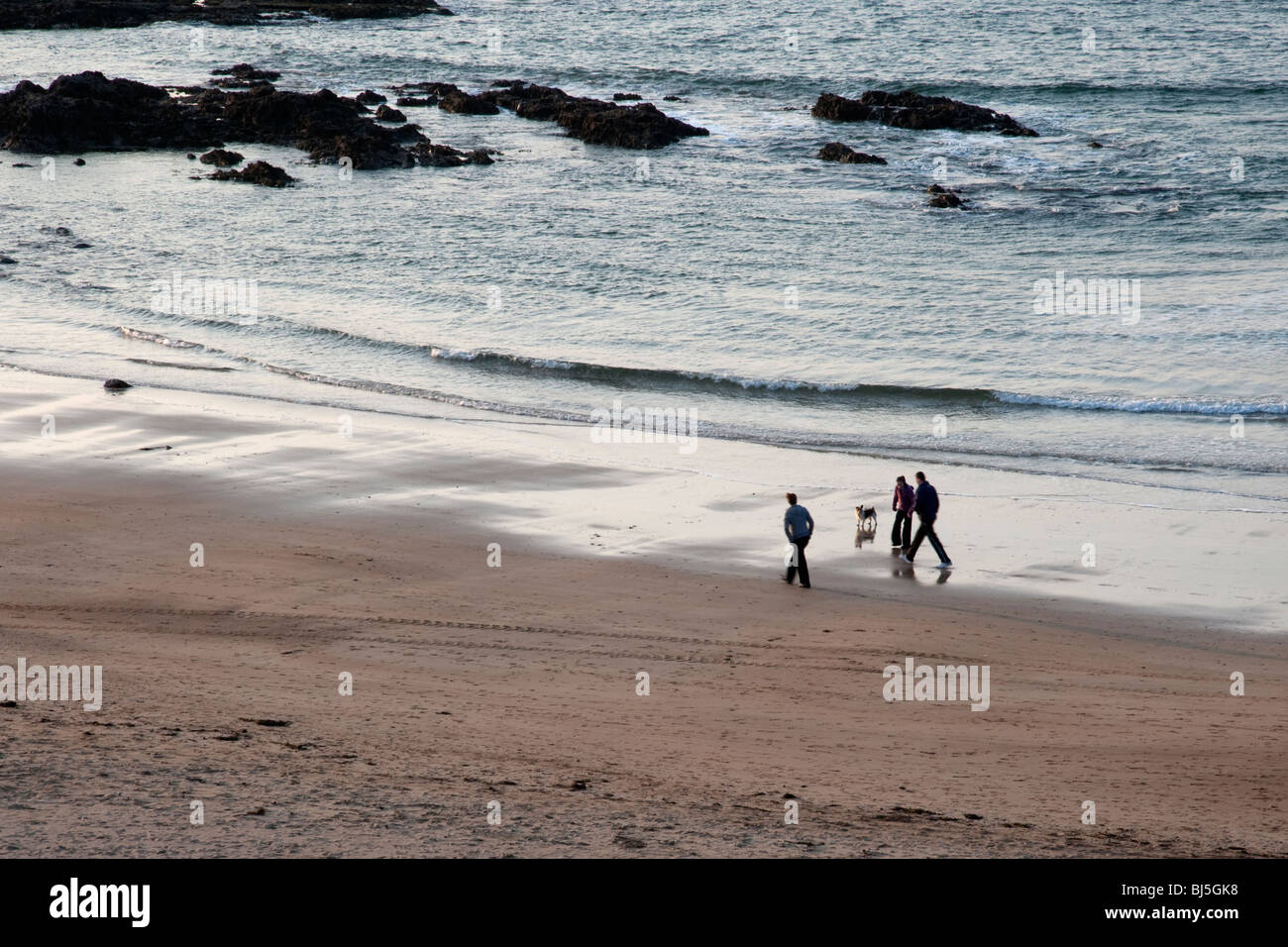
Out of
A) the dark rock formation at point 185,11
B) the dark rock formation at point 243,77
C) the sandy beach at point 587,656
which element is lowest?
the sandy beach at point 587,656

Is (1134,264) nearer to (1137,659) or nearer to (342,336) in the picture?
(342,336)

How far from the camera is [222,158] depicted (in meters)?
44.3

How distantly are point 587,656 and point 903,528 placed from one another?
5776 millimetres

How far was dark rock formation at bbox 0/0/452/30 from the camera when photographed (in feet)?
232

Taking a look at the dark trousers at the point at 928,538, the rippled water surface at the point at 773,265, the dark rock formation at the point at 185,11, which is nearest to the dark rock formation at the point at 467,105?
the rippled water surface at the point at 773,265

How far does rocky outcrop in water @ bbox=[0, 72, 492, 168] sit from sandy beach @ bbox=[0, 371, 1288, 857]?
28.6 metres

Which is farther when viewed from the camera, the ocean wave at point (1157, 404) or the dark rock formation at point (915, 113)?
the dark rock formation at point (915, 113)

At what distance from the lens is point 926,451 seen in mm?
21047

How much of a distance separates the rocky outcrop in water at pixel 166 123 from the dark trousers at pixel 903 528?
107 ft

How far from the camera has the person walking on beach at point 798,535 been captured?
47.9ft

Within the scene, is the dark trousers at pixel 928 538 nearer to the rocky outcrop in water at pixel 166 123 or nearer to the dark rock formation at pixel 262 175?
the dark rock formation at pixel 262 175

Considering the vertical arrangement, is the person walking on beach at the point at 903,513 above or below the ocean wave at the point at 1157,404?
below

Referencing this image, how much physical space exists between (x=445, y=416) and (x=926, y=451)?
8495mm

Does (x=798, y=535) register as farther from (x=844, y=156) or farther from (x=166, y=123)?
(x=166, y=123)
